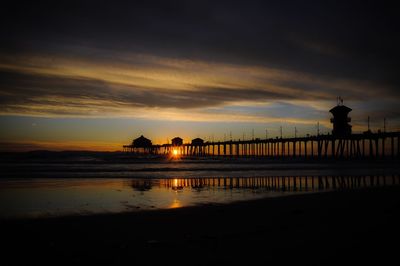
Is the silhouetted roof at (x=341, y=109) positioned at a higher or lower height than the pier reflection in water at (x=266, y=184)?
higher

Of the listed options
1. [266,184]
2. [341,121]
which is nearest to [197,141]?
[341,121]

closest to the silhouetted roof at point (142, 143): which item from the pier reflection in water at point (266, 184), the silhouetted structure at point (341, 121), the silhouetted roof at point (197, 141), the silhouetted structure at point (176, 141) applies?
the silhouetted structure at point (176, 141)

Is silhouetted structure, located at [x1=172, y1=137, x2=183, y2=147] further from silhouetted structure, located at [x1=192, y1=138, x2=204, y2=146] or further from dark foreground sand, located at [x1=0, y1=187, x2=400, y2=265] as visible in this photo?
dark foreground sand, located at [x1=0, y1=187, x2=400, y2=265]

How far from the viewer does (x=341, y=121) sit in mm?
57188

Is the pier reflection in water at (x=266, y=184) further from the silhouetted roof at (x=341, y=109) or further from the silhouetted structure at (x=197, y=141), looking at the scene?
the silhouetted structure at (x=197, y=141)

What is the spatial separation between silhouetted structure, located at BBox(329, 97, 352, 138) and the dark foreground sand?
1970 inches

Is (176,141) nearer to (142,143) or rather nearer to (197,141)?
(197,141)

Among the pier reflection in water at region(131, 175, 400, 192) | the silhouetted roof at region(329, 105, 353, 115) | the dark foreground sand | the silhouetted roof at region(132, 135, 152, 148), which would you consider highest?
the silhouetted roof at region(329, 105, 353, 115)

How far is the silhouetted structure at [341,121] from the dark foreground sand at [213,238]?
50.0m

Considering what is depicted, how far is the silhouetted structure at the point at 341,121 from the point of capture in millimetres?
55969

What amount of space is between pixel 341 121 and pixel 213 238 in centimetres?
5559

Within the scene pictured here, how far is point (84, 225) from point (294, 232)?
412 centimetres

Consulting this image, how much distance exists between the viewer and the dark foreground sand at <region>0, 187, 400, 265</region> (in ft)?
15.9

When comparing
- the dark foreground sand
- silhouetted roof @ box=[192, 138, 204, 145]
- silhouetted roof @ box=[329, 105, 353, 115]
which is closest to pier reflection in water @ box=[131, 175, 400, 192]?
the dark foreground sand
